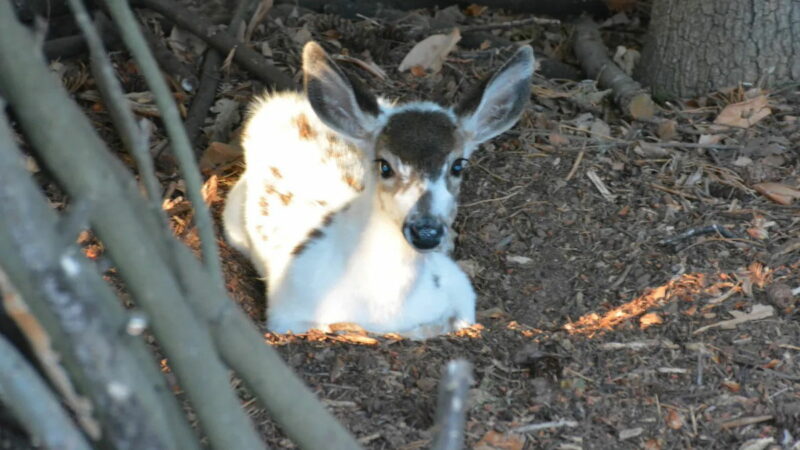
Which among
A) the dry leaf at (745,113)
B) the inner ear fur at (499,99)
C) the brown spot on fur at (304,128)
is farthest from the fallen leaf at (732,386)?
the brown spot on fur at (304,128)

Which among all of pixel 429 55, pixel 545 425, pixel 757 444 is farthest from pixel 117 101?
pixel 429 55

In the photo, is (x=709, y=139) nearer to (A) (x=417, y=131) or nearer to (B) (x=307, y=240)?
(A) (x=417, y=131)

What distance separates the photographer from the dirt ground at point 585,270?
13.5ft

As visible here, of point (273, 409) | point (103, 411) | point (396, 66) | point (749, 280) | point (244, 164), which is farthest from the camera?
point (396, 66)

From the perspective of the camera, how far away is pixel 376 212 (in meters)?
5.14

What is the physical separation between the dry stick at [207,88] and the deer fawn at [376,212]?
96cm

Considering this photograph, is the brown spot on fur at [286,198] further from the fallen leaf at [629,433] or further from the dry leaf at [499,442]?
the fallen leaf at [629,433]

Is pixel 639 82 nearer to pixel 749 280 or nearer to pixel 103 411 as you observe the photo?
pixel 749 280

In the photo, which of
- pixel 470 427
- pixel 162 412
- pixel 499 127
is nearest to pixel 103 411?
pixel 162 412

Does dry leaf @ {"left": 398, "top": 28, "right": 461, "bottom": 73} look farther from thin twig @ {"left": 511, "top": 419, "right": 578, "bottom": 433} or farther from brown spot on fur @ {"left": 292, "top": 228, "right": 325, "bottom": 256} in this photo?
thin twig @ {"left": 511, "top": 419, "right": 578, "bottom": 433}

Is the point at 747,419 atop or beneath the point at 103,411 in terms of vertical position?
beneath

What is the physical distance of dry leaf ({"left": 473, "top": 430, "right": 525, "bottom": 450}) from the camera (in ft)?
12.8

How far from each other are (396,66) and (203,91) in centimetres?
137

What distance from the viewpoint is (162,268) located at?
2.60 m
